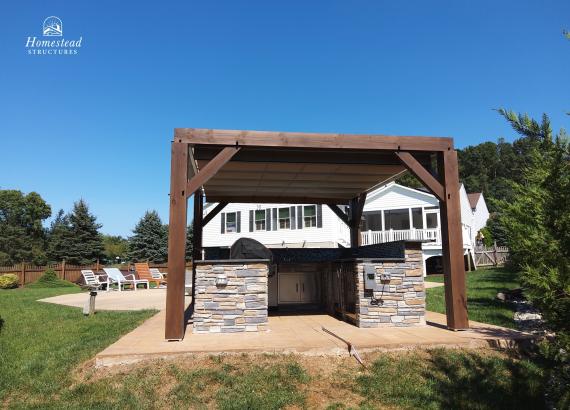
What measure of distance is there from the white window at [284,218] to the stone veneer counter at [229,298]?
17.4 metres

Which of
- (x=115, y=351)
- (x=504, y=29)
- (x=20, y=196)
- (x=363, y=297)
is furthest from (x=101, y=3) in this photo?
(x=20, y=196)

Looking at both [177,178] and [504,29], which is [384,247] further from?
[504,29]

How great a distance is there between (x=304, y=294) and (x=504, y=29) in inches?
341

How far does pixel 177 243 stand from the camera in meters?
6.71

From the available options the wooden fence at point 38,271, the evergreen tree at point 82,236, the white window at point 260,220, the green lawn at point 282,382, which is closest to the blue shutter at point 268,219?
the white window at point 260,220

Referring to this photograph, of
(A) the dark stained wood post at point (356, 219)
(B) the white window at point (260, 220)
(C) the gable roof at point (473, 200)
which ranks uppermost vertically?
(C) the gable roof at point (473, 200)

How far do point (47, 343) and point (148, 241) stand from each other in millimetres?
31737

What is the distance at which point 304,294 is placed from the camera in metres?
10.5

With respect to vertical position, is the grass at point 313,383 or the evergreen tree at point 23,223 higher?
the evergreen tree at point 23,223

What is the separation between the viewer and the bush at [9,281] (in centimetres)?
2155

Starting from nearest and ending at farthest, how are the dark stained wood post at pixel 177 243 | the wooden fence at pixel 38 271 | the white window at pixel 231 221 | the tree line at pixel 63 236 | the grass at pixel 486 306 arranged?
the dark stained wood post at pixel 177 243 < the grass at pixel 486 306 < the wooden fence at pixel 38 271 < the white window at pixel 231 221 < the tree line at pixel 63 236

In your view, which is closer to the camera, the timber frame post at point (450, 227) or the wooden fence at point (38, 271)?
the timber frame post at point (450, 227)

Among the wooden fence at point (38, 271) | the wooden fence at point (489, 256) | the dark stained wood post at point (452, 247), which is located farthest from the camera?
the wooden fence at point (489, 256)

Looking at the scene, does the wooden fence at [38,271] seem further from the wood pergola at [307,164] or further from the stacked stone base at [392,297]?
the stacked stone base at [392,297]
